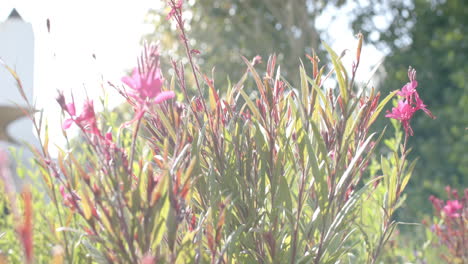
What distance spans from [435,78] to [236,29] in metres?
5.35

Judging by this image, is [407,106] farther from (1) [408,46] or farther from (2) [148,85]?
(1) [408,46]

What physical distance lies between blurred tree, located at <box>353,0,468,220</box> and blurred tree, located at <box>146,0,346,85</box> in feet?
6.40

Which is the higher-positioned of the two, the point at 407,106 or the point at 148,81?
the point at 148,81

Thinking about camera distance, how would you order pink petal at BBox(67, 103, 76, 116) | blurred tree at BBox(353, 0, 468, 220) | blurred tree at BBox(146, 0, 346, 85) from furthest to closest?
blurred tree at BBox(146, 0, 346, 85), blurred tree at BBox(353, 0, 468, 220), pink petal at BBox(67, 103, 76, 116)

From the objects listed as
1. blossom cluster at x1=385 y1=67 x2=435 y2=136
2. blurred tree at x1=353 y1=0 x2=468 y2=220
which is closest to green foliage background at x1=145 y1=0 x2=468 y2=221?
blurred tree at x1=353 y1=0 x2=468 y2=220

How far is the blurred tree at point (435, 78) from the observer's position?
8.70 meters

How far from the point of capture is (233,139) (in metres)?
1.05

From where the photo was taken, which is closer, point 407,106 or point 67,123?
point 67,123

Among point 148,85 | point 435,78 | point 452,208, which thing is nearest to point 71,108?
point 148,85

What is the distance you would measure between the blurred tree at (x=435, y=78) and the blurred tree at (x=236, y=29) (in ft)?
6.40

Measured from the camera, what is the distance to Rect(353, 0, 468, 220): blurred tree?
870 cm

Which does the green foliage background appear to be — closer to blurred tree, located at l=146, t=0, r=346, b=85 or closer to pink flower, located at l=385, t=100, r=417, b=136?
blurred tree, located at l=146, t=0, r=346, b=85

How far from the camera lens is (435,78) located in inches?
377

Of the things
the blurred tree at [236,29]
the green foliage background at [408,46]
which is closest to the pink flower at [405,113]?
the green foliage background at [408,46]
